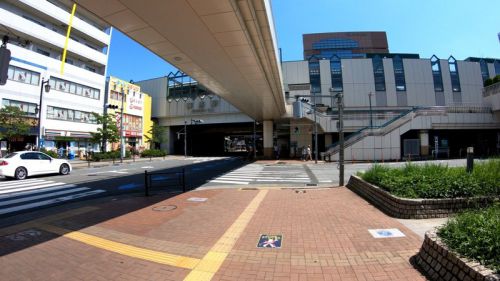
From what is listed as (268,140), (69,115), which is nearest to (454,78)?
(268,140)

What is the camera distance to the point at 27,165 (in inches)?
622

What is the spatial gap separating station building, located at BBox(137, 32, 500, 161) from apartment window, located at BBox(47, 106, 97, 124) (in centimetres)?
1534

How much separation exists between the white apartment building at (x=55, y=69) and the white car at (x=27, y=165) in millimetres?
17832

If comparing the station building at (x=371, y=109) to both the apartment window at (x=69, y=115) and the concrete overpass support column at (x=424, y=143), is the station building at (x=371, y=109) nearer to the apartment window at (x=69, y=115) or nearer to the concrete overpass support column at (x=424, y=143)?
the concrete overpass support column at (x=424, y=143)

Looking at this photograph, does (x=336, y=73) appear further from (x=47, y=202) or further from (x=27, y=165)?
(x=47, y=202)

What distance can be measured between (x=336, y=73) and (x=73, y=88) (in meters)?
39.9

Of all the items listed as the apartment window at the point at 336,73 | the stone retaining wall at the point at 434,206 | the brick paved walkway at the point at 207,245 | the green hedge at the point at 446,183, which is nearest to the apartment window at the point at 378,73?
the apartment window at the point at 336,73

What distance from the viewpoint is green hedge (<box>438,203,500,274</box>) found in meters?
3.26

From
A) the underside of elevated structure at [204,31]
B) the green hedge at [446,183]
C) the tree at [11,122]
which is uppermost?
the underside of elevated structure at [204,31]

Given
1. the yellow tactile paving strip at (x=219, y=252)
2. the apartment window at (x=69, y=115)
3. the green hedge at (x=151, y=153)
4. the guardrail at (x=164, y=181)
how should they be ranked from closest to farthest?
the yellow tactile paving strip at (x=219, y=252)
the guardrail at (x=164, y=181)
the apartment window at (x=69, y=115)
the green hedge at (x=151, y=153)

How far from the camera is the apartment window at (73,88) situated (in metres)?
35.8

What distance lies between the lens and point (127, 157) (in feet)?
129

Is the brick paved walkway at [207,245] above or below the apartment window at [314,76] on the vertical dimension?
below

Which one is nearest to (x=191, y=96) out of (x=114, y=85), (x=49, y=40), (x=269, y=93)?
(x=114, y=85)
